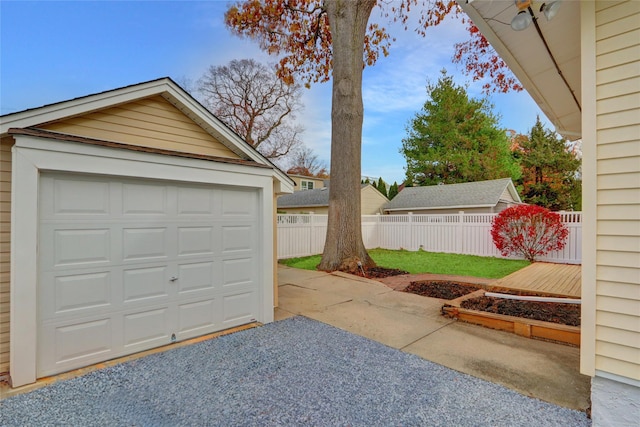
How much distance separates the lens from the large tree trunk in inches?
355

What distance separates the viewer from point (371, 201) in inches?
867

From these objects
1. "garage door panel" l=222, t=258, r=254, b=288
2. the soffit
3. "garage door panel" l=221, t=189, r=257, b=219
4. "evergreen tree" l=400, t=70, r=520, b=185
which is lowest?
"garage door panel" l=222, t=258, r=254, b=288

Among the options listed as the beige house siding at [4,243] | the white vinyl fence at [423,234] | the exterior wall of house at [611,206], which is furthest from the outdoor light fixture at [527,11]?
the white vinyl fence at [423,234]

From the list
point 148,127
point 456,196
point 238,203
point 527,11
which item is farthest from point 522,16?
point 456,196

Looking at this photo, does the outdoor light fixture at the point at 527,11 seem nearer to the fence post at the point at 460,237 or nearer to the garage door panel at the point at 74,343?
the garage door panel at the point at 74,343

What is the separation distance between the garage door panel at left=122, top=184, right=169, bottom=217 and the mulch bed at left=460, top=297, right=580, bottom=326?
4802mm

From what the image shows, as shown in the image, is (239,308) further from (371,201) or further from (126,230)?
(371,201)

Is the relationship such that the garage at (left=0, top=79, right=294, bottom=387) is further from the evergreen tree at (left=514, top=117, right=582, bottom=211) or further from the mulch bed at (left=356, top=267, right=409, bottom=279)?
the evergreen tree at (left=514, top=117, right=582, bottom=211)

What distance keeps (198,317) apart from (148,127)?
9.06 feet

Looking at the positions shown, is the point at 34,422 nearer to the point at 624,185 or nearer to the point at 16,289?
the point at 16,289

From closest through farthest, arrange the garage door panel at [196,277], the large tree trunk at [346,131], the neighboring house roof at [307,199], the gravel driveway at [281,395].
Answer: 1. the gravel driveway at [281,395]
2. the garage door panel at [196,277]
3. the large tree trunk at [346,131]
4. the neighboring house roof at [307,199]

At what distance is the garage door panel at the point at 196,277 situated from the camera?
419 cm

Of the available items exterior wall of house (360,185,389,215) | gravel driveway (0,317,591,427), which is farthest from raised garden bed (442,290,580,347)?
exterior wall of house (360,185,389,215)

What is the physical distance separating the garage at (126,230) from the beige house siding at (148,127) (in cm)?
1
